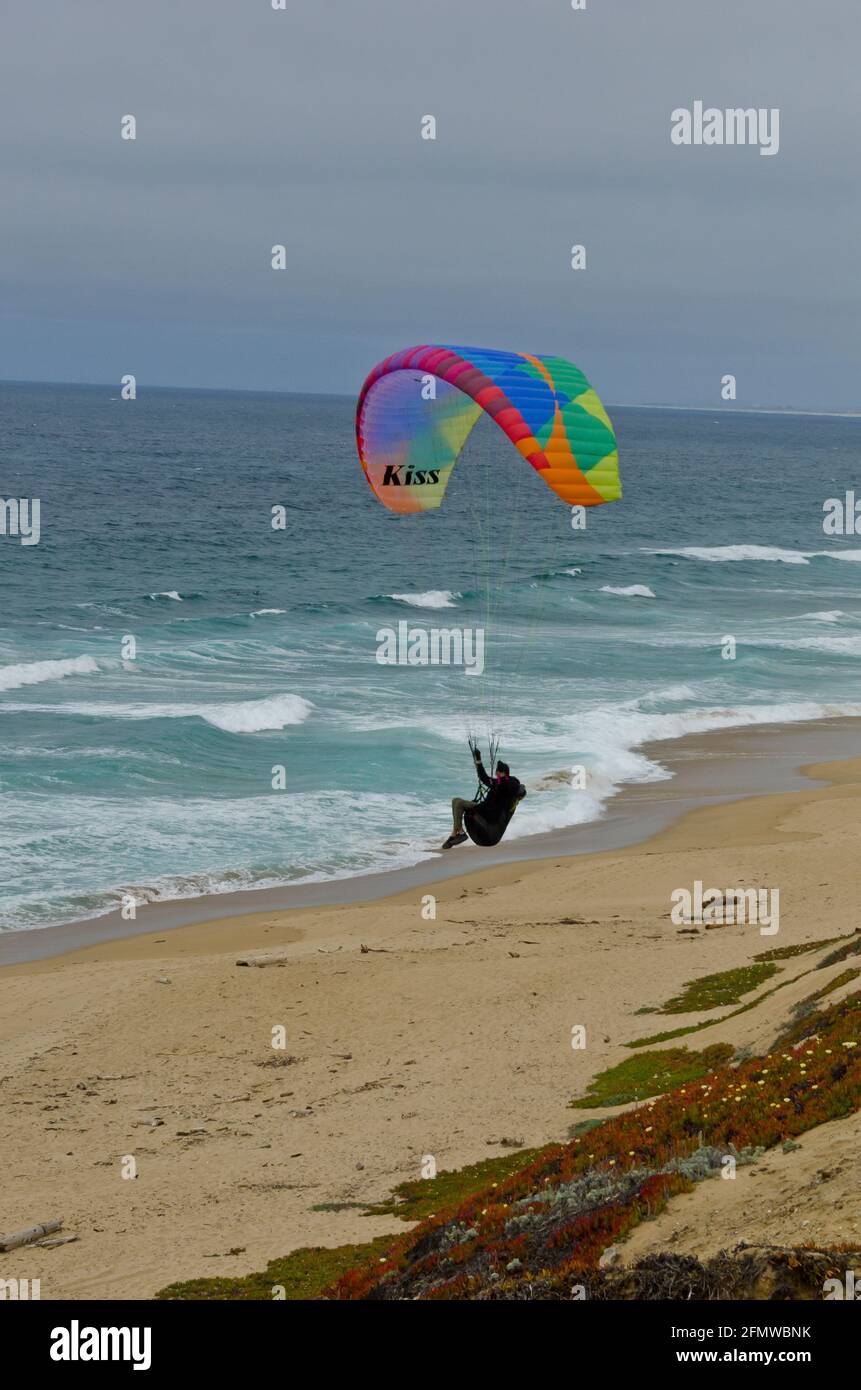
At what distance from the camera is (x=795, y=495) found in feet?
429

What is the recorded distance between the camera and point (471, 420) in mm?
21219

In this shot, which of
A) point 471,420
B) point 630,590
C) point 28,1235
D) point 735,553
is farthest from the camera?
point 735,553

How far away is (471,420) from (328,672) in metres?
25.2

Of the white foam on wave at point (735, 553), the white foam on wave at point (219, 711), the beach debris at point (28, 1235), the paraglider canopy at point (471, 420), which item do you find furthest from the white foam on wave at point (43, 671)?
the white foam on wave at point (735, 553)

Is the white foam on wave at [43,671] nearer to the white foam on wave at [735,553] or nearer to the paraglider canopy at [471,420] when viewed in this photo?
the paraglider canopy at [471,420]

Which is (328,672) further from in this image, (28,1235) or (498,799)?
(28,1235)

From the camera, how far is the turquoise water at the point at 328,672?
1170 inches

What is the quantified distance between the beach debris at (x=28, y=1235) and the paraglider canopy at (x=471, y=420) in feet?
30.6

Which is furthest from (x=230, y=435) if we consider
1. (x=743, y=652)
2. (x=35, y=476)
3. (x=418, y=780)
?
(x=418, y=780)

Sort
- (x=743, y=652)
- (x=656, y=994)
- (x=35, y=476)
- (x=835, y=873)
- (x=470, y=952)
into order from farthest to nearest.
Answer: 1. (x=35, y=476)
2. (x=743, y=652)
3. (x=835, y=873)
4. (x=470, y=952)
5. (x=656, y=994)

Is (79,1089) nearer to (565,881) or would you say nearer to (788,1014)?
(788,1014)

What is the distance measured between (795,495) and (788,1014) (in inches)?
4788

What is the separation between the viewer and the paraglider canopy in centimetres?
1719

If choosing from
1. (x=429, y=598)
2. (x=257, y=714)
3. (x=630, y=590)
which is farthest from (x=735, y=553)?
(x=257, y=714)
